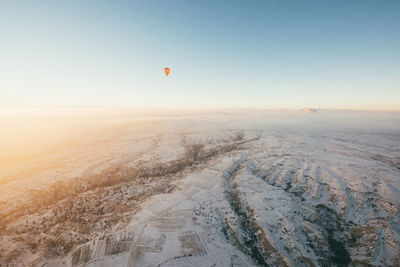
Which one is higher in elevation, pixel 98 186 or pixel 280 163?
pixel 280 163

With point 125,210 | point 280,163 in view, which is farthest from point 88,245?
point 280,163

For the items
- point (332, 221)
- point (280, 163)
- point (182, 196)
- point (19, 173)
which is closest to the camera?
point (332, 221)

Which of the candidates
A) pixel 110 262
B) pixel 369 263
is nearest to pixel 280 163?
pixel 369 263

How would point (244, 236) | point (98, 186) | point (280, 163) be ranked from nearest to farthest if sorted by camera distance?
point (244, 236) < point (98, 186) < point (280, 163)

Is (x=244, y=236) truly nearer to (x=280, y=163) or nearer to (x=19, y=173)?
(x=280, y=163)

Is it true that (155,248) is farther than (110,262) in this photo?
Yes

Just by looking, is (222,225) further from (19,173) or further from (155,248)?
(19,173)
